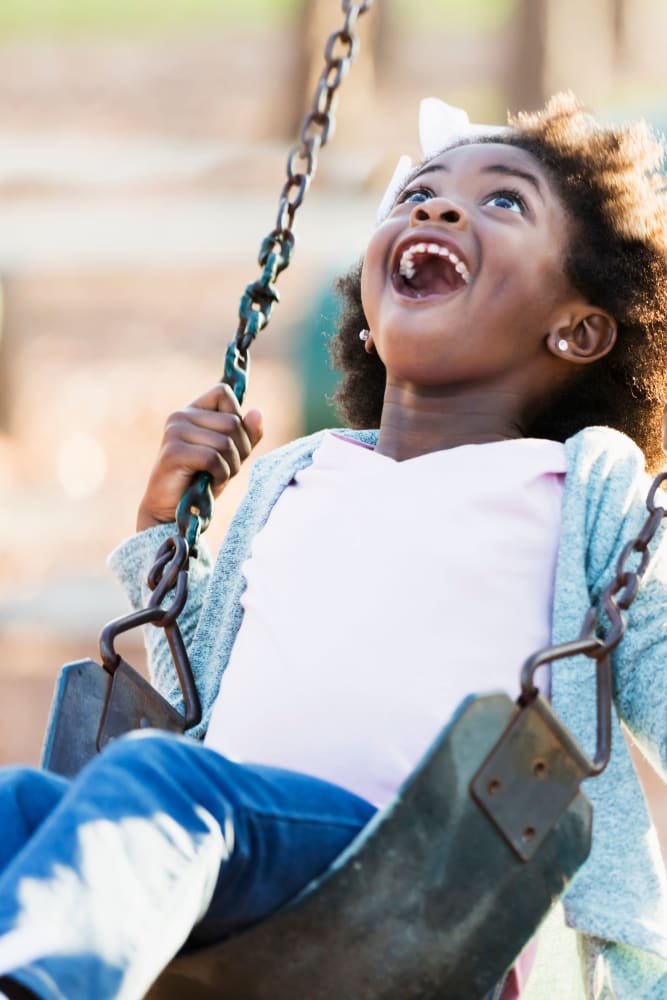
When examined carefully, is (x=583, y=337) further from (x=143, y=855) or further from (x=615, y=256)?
(x=143, y=855)

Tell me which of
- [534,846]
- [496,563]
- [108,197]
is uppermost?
[108,197]

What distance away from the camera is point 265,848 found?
100 centimetres

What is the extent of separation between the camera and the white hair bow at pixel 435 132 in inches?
64.1

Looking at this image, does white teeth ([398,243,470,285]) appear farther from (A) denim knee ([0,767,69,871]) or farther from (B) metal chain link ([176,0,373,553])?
(A) denim knee ([0,767,69,871])

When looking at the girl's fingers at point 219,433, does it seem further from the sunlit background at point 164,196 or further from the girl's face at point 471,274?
the sunlit background at point 164,196

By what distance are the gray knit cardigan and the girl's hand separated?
0.38 ft

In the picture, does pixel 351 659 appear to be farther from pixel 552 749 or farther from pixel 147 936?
pixel 147 936

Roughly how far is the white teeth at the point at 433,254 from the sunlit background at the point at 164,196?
3247 millimetres

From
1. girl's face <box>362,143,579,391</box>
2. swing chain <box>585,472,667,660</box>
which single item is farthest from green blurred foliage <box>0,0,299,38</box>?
swing chain <box>585,472,667,660</box>

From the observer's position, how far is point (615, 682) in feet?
4.08

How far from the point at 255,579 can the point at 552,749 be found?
44 cm

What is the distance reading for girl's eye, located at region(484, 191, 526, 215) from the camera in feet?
4.88

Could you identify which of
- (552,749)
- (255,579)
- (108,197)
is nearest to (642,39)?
(108,197)

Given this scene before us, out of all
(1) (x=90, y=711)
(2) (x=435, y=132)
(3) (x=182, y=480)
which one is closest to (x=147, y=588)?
(3) (x=182, y=480)
